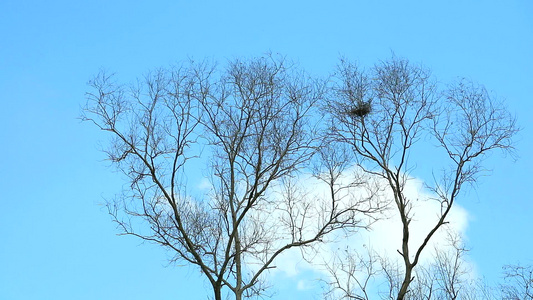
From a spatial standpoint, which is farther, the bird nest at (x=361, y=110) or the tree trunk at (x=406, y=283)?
the bird nest at (x=361, y=110)

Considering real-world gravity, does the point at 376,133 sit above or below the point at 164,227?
above

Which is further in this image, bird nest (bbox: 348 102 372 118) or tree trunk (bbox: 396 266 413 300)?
bird nest (bbox: 348 102 372 118)

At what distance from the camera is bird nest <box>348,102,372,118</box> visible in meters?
14.5

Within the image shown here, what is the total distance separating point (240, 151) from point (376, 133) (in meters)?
2.89

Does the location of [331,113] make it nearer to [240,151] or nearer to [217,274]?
[240,151]

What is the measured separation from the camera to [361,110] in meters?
14.6

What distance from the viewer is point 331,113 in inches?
578

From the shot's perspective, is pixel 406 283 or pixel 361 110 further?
pixel 361 110

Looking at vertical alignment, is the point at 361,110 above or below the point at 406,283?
above

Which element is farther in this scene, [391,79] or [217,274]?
[391,79]

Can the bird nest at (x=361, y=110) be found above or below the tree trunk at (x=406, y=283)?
above

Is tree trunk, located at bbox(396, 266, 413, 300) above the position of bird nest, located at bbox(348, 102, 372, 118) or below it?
below

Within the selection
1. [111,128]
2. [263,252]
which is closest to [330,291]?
[263,252]

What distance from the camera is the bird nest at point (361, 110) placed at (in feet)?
47.7
